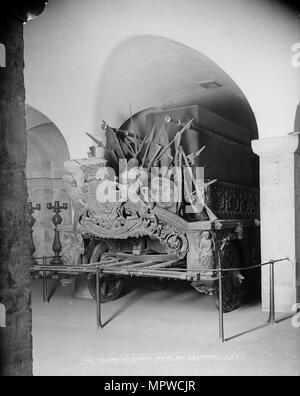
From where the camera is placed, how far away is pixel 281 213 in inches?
248

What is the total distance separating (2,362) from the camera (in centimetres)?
262

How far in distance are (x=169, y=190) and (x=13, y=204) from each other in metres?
4.03

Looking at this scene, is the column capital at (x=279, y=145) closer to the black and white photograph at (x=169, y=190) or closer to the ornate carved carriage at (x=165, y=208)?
the black and white photograph at (x=169, y=190)

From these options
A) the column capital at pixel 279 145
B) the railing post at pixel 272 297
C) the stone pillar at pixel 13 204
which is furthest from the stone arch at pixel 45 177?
the stone pillar at pixel 13 204

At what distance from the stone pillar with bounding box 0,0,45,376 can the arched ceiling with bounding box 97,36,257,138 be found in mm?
4226

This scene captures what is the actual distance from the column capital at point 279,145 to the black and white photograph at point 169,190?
1 centimetres

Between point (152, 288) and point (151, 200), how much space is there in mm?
2401

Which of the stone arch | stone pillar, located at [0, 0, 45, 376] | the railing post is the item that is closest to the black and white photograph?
the railing post

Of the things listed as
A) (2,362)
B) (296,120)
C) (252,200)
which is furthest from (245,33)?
(2,362)

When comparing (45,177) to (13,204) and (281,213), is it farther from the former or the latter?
(13,204)

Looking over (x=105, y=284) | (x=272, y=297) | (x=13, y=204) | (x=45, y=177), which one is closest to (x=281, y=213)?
(x=272, y=297)

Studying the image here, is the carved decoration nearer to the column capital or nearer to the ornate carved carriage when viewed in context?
the ornate carved carriage

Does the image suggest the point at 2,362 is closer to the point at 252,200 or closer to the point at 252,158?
the point at 252,200

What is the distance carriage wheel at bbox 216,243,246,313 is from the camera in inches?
257
